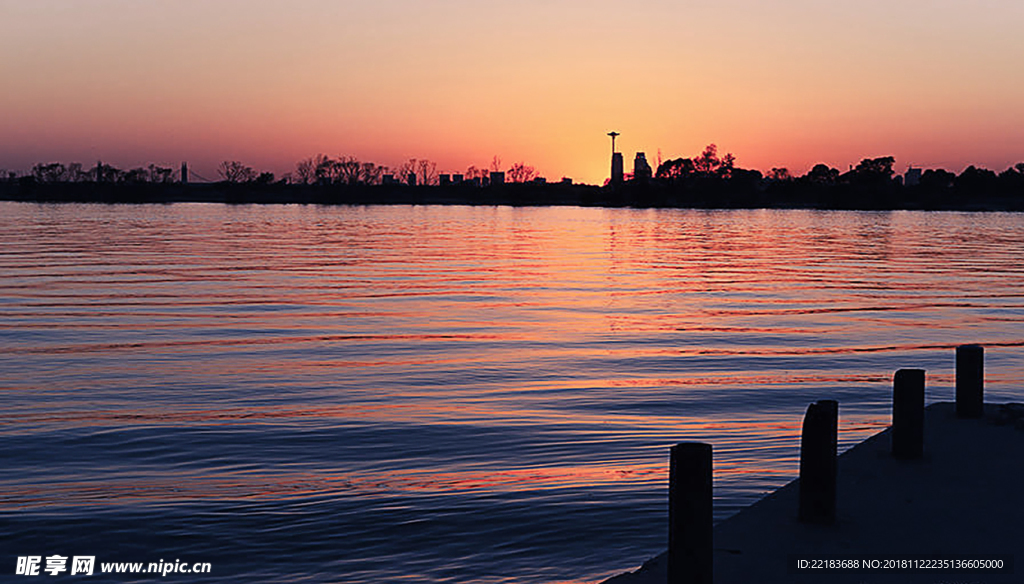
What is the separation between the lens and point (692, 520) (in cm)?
707

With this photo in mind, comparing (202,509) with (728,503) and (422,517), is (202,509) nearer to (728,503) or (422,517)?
(422,517)

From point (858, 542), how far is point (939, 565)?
2.33ft

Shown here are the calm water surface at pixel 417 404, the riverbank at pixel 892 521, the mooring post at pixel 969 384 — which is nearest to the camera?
the riverbank at pixel 892 521

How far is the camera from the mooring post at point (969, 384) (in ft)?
43.8

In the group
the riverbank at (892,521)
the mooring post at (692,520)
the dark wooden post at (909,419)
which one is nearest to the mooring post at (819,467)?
the riverbank at (892,521)

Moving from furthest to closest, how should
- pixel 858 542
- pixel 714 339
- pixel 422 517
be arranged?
1. pixel 714 339
2. pixel 422 517
3. pixel 858 542

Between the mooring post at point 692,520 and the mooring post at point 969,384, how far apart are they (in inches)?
306

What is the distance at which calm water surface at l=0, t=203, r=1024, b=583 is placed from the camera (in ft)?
35.4

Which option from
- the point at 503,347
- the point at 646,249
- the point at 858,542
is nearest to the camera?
the point at 858,542

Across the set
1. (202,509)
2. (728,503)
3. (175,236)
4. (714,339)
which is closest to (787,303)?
(714,339)

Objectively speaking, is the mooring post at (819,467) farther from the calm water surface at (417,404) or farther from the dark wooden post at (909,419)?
the dark wooden post at (909,419)

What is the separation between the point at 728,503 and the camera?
38.8 ft

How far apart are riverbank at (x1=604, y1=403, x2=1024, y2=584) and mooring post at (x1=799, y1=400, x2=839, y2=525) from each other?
0.14 meters

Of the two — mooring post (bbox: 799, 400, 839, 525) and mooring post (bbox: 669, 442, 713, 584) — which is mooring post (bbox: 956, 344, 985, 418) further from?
mooring post (bbox: 669, 442, 713, 584)
